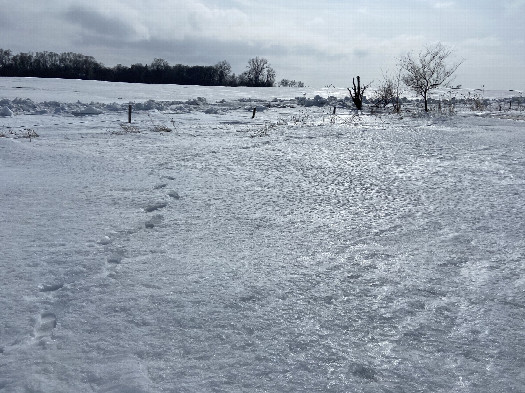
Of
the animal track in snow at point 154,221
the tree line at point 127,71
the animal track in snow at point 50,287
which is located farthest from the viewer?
the tree line at point 127,71

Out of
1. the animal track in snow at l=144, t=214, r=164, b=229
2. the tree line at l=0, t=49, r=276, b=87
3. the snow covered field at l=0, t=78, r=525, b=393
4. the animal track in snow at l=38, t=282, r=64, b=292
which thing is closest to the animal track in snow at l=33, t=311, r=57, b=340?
the snow covered field at l=0, t=78, r=525, b=393

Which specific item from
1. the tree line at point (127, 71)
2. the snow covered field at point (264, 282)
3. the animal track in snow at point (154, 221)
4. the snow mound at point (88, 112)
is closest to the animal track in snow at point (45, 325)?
the snow covered field at point (264, 282)

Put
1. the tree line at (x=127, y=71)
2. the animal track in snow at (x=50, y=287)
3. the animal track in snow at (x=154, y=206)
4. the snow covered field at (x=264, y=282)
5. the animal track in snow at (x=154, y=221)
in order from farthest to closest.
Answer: the tree line at (x=127, y=71), the animal track in snow at (x=154, y=206), the animal track in snow at (x=154, y=221), the animal track in snow at (x=50, y=287), the snow covered field at (x=264, y=282)

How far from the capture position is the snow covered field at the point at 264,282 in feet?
A: 5.44

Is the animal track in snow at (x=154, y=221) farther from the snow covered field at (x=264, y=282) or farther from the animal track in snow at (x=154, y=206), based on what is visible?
the animal track in snow at (x=154, y=206)

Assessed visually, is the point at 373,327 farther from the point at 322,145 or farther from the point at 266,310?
the point at 322,145

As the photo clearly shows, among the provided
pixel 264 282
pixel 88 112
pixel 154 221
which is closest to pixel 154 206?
pixel 154 221

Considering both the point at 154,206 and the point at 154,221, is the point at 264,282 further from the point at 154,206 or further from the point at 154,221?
the point at 154,206

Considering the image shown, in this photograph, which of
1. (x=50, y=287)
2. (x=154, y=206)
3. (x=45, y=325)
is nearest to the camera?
(x=45, y=325)

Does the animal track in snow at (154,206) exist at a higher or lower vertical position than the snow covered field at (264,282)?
higher

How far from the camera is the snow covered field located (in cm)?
166

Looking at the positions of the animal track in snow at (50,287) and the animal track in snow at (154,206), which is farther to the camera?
the animal track in snow at (154,206)

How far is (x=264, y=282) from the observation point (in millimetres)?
2342

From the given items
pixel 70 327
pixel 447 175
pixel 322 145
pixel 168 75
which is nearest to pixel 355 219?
Result: pixel 447 175
